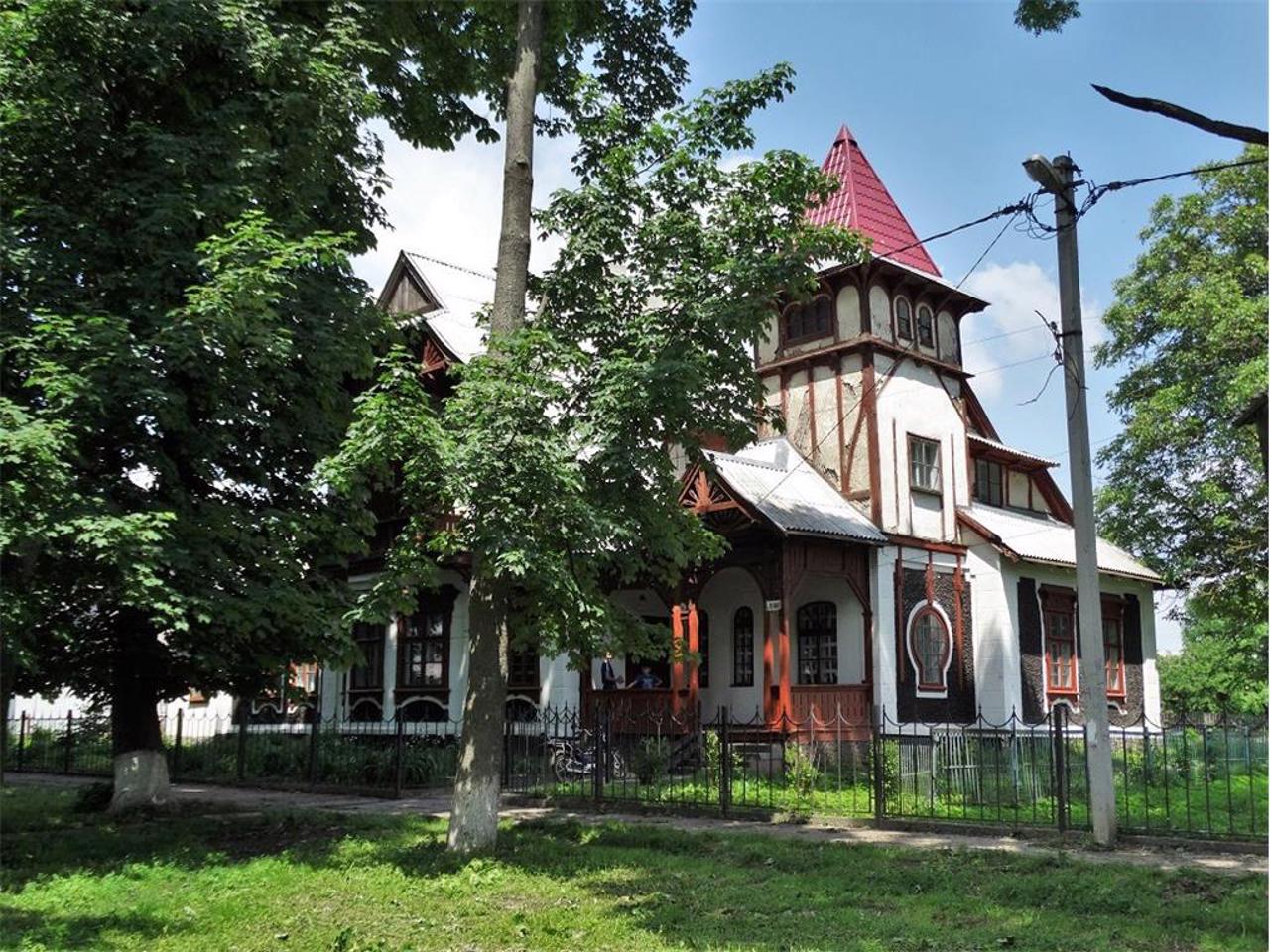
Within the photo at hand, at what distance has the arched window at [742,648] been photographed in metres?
23.7

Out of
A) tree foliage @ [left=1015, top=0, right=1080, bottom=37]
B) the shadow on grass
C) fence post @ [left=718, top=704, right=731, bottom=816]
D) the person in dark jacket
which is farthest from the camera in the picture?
the person in dark jacket

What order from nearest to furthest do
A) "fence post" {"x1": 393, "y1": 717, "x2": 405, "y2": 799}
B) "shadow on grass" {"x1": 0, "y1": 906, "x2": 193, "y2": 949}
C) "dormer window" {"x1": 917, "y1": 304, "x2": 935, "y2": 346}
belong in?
"shadow on grass" {"x1": 0, "y1": 906, "x2": 193, "y2": 949} → "fence post" {"x1": 393, "y1": 717, "x2": 405, "y2": 799} → "dormer window" {"x1": 917, "y1": 304, "x2": 935, "y2": 346}

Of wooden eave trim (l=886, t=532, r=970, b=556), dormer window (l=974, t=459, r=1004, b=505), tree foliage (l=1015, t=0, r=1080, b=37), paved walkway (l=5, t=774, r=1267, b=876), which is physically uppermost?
tree foliage (l=1015, t=0, r=1080, b=37)

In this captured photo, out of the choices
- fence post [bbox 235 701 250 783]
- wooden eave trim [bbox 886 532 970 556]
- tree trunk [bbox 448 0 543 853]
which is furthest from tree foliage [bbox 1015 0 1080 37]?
fence post [bbox 235 701 250 783]

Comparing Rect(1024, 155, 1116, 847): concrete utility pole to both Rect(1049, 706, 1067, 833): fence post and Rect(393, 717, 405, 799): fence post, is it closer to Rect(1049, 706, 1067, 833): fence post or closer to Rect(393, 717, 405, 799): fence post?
Rect(1049, 706, 1067, 833): fence post

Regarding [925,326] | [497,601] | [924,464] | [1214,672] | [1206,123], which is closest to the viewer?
[1206,123]

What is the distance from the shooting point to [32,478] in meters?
9.23

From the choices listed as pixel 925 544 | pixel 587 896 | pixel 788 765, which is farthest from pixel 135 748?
pixel 925 544

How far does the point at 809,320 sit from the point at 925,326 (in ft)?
8.55

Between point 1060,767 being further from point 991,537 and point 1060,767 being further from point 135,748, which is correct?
point 991,537

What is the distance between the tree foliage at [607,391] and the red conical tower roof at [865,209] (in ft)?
42.1

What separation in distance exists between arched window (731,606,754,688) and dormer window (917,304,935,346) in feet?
23.0

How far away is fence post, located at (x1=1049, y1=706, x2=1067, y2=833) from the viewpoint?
11.6 meters

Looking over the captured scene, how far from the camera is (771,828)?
12.9m
